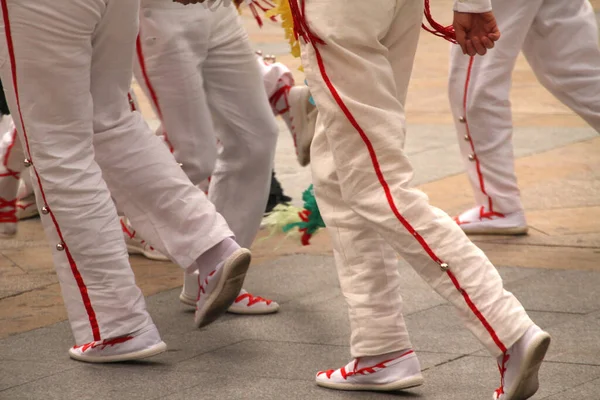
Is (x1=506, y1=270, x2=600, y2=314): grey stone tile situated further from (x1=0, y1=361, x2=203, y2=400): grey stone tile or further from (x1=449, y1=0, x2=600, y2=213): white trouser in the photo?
(x1=0, y1=361, x2=203, y2=400): grey stone tile

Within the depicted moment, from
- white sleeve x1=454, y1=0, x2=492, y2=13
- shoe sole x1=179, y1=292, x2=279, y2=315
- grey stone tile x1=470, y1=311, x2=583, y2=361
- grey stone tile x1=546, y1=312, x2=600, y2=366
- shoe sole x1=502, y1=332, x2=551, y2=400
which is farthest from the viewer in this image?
shoe sole x1=179, y1=292, x2=279, y2=315

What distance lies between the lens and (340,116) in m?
2.95

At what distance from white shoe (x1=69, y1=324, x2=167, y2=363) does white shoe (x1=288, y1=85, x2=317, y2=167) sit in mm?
1665

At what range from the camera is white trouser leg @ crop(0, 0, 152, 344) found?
10.6 feet

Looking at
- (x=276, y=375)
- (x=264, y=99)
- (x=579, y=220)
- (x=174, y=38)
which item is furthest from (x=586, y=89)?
(x=276, y=375)

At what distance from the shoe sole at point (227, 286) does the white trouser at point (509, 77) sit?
1639mm

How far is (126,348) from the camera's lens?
345 cm

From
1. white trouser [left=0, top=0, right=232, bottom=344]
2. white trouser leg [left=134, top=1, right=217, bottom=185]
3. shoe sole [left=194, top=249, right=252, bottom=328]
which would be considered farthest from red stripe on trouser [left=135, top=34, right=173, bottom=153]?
shoe sole [left=194, top=249, right=252, bottom=328]

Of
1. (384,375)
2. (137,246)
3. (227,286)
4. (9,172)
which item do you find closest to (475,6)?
(384,375)

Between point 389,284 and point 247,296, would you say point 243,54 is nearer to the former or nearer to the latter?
point 247,296

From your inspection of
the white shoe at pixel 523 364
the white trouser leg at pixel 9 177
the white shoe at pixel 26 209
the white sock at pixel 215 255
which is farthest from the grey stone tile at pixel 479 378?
the white shoe at pixel 26 209

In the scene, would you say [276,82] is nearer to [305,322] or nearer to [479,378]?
[305,322]

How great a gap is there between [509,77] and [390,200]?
2.06m

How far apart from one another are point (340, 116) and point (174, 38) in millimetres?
1049
